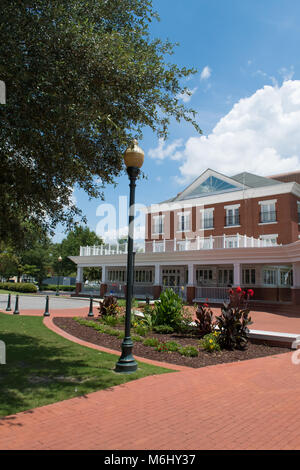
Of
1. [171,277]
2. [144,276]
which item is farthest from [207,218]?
[144,276]

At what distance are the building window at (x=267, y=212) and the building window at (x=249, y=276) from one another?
14.2ft

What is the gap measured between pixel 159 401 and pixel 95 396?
0.99 meters

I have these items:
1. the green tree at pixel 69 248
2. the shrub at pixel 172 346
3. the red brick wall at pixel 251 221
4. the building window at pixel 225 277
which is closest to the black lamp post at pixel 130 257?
the shrub at pixel 172 346

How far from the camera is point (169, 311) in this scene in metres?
11.8

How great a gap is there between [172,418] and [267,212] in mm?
26810

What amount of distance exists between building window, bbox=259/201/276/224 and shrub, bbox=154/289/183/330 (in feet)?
63.6

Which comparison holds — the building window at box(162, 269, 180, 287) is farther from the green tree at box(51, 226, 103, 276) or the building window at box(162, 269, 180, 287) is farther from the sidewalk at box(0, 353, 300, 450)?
the green tree at box(51, 226, 103, 276)

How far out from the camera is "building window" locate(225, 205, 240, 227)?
102ft

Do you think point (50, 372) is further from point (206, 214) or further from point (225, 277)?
point (206, 214)

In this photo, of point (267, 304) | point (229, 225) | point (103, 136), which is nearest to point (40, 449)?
point (103, 136)

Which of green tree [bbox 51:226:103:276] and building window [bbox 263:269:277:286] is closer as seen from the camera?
building window [bbox 263:269:277:286]

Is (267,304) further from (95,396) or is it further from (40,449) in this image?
(40,449)
